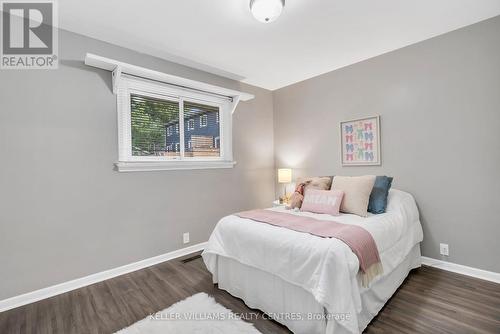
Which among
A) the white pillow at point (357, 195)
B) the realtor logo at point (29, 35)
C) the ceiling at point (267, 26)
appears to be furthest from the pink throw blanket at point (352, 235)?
the realtor logo at point (29, 35)

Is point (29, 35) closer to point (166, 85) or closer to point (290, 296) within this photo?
point (166, 85)

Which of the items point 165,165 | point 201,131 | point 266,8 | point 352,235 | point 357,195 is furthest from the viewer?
point 201,131

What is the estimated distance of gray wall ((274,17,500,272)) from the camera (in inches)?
92.6

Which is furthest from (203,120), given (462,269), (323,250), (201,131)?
(462,269)

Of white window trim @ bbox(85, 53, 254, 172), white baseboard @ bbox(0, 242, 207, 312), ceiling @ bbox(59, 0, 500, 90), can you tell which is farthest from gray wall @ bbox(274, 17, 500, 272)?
white baseboard @ bbox(0, 242, 207, 312)

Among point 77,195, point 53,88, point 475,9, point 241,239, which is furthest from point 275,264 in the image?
point 475,9

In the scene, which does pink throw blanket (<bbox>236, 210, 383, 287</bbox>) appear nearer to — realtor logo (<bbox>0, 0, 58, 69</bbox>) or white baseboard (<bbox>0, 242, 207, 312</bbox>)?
white baseboard (<bbox>0, 242, 207, 312</bbox>)

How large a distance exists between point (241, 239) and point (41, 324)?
5.47ft

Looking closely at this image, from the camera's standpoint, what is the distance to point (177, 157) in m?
3.24

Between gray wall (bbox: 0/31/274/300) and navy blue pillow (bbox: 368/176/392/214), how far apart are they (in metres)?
2.22

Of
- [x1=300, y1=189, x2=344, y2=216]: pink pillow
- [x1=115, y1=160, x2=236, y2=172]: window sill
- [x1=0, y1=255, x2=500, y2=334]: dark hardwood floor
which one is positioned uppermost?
[x1=115, y1=160, x2=236, y2=172]: window sill

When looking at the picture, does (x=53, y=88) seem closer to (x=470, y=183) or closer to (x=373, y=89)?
(x=373, y=89)

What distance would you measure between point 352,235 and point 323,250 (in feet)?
1.05

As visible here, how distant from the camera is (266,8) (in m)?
1.91
